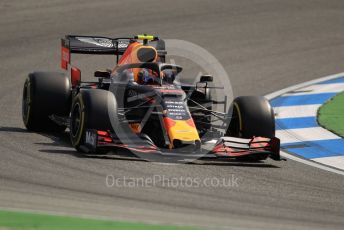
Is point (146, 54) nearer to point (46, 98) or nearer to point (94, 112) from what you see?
point (46, 98)

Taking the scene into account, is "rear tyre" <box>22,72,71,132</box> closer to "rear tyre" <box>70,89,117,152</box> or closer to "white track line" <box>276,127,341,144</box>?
"rear tyre" <box>70,89,117,152</box>

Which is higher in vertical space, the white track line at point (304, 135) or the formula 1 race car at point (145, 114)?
the formula 1 race car at point (145, 114)

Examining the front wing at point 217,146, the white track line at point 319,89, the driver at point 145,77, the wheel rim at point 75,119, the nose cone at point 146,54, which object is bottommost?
the front wing at point 217,146

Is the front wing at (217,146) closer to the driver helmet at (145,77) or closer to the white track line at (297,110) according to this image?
the driver helmet at (145,77)

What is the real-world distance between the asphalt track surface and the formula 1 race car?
218 millimetres

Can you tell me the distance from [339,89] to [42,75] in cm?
629

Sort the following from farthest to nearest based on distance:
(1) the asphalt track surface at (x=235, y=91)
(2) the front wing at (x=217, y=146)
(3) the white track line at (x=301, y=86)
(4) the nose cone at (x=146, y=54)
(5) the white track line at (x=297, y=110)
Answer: (5) the white track line at (x=297, y=110)
(4) the nose cone at (x=146, y=54)
(3) the white track line at (x=301, y=86)
(2) the front wing at (x=217, y=146)
(1) the asphalt track surface at (x=235, y=91)

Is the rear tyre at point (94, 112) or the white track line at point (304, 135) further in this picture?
the white track line at point (304, 135)

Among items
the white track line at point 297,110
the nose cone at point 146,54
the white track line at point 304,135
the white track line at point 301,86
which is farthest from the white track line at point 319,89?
the nose cone at point 146,54

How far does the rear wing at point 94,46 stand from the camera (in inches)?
518

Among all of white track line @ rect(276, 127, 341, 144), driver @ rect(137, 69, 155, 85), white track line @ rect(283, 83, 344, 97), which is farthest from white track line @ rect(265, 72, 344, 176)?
driver @ rect(137, 69, 155, 85)

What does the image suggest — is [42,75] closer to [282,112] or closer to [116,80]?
[116,80]

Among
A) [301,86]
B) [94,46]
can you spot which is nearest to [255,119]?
[94,46]

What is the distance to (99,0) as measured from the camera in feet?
74.7
